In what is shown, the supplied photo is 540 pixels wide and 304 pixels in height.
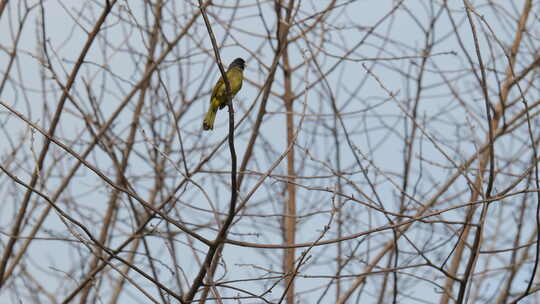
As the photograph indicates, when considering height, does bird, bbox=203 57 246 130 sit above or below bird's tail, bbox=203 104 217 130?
above

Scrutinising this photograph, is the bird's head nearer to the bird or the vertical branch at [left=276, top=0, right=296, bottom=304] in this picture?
the bird

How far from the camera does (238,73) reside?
5172 mm

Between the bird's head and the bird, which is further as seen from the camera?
the bird's head

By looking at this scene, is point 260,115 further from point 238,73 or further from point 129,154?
point 129,154

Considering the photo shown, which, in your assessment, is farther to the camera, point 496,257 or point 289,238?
point 496,257

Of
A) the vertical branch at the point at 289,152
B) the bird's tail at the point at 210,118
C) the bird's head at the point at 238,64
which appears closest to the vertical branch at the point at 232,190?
the vertical branch at the point at 289,152

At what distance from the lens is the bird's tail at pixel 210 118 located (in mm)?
4496

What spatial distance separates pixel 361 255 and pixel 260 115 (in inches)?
49.8

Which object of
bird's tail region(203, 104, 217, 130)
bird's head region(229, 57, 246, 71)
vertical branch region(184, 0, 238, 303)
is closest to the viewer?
vertical branch region(184, 0, 238, 303)

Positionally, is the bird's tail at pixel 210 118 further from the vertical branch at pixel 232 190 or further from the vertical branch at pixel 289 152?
the vertical branch at pixel 232 190

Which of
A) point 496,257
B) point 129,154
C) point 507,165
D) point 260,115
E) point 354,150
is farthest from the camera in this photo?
point 496,257

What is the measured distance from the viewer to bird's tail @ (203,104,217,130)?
14.8 ft

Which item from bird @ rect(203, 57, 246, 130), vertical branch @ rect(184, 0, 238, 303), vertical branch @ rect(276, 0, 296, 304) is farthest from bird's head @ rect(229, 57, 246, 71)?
vertical branch @ rect(184, 0, 238, 303)

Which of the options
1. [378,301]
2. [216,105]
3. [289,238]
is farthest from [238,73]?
[378,301]
